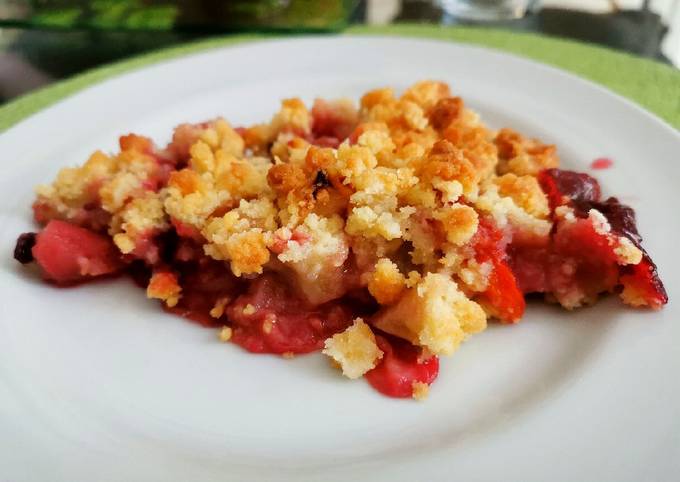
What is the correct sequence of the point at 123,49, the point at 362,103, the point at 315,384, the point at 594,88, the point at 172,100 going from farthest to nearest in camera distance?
1. the point at 123,49
2. the point at 172,100
3. the point at 594,88
4. the point at 362,103
5. the point at 315,384

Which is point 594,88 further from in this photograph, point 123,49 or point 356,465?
point 123,49

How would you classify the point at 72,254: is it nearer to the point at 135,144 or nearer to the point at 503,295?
the point at 135,144

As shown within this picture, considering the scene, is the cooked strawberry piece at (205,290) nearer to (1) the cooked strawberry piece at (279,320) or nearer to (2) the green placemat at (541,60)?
(1) the cooked strawberry piece at (279,320)

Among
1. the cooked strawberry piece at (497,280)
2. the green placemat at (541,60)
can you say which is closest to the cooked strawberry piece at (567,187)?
the cooked strawberry piece at (497,280)

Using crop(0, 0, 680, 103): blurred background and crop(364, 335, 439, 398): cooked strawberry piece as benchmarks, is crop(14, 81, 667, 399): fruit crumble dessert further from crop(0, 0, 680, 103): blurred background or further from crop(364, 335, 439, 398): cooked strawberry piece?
crop(0, 0, 680, 103): blurred background

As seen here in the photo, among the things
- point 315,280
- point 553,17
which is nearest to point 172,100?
point 315,280

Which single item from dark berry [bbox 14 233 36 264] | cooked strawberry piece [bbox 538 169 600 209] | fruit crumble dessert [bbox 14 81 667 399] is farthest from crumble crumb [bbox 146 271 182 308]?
cooked strawberry piece [bbox 538 169 600 209]

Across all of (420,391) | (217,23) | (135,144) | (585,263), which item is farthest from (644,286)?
(217,23)
